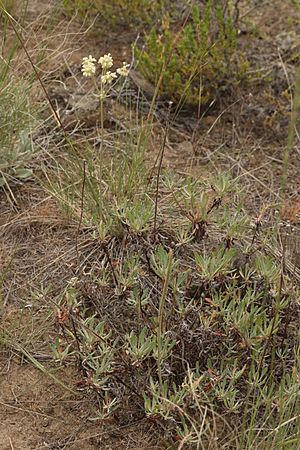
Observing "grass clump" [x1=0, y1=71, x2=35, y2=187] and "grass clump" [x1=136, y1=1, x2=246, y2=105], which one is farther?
"grass clump" [x1=136, y1=1, x2=246, y2=105]

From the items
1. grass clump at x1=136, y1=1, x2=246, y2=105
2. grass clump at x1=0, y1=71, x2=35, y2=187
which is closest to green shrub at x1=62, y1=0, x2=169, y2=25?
grass clump at x1=136, y1=1, x2=246, y2=105

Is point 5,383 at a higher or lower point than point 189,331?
lower

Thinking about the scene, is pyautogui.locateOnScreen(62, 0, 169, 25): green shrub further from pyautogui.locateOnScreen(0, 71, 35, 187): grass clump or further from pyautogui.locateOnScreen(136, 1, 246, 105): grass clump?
pyautogui.locateOnScreen(0, 71, 35, 187): grass clump

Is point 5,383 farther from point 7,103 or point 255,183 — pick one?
point 255,183

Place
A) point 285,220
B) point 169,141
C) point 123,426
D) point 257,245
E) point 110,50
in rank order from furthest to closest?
point 110,50
point 169,141
point 285,220
point 257,245
point 123,426

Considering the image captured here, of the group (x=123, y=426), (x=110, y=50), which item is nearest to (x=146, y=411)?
(x=123, y=426)

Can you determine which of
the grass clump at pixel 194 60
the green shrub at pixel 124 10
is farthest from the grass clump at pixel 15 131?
the green shrub at pixel 124 10

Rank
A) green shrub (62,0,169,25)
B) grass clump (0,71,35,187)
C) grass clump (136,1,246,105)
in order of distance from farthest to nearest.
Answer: green shrub (62,0,169,25)
grass clump (136,1,246,105)
grass clump (0,71,35,187)

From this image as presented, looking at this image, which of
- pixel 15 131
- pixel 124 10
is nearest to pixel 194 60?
pixel 124 10

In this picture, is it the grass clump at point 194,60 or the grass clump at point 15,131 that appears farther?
the grass clump at point 194,60

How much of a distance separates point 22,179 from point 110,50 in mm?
1159

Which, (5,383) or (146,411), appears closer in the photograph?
(146,411)

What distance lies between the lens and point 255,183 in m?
3.49

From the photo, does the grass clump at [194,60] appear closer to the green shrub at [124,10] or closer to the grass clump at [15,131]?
the green shrub at [124,10]
